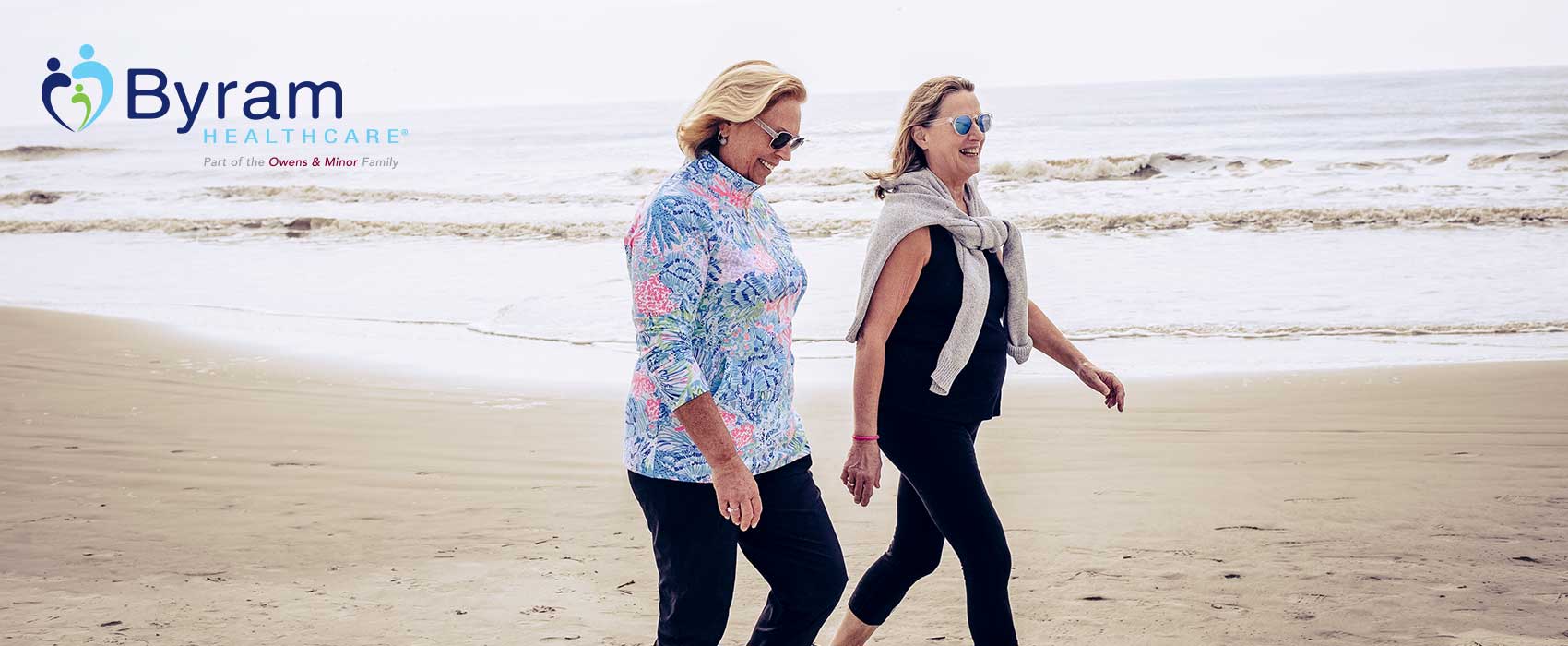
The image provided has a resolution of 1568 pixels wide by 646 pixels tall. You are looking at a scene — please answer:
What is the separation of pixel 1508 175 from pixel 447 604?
23.7m

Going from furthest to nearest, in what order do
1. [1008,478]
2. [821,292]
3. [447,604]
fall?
[821,292], [1008,478], [447,604]

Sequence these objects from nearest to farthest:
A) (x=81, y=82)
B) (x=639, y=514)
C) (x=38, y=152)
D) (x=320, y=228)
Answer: (x=639, y=514) < (x=320, y=228) < (x=38, y=152) < (x=81, y=82)

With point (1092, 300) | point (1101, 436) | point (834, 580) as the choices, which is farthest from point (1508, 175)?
point (834, 580)

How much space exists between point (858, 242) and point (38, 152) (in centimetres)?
3630

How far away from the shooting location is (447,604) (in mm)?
4008

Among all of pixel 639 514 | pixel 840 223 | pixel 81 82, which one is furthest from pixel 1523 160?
pixel 81 82

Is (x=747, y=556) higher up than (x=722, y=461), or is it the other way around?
(x=722, y=461)

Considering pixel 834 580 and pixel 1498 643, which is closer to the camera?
pixel 834 580

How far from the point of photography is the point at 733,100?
7.75 feet

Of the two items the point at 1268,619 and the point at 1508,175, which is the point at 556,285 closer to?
the point at 1268,619

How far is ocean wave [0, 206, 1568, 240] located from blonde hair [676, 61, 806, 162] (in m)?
15.7

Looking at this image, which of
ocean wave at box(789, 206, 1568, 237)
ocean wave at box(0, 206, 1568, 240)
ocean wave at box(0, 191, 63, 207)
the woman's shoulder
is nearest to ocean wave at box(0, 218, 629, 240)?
ocean wave at box(0, 206, 1568, 240)

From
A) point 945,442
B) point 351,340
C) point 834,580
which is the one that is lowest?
point 351,340

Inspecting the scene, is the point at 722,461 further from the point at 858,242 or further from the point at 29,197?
the point at 29,197
